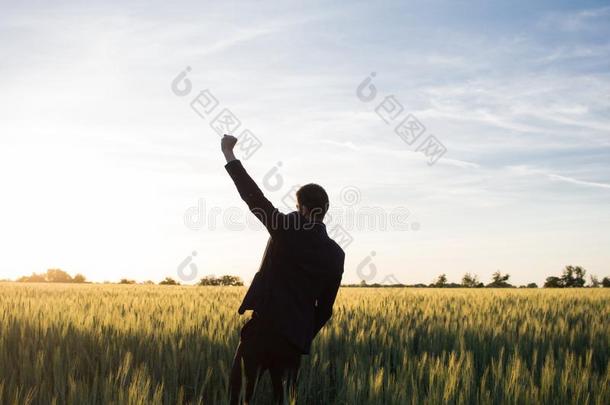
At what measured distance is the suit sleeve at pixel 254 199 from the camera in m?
3.25

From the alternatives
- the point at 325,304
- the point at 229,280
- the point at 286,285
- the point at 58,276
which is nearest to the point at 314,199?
the point at 286,285

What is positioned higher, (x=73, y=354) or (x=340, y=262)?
(x=340, y=262)

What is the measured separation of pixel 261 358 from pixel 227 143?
1322 mm

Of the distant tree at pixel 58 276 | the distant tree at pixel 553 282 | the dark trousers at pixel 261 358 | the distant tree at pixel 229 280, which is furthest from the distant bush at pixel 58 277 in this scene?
the dark trousers at pixel 261 358

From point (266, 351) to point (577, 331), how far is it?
185 inches

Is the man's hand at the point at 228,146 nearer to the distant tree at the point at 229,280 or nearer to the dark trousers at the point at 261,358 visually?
the dark trousers at the point at 261,358

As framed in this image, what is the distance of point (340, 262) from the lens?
141 inches

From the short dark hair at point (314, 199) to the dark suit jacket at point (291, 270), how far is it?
7 cm

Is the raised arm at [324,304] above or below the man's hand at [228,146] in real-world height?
below

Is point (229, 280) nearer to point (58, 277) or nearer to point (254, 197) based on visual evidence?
point (58, 277)

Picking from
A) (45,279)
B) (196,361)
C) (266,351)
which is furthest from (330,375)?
(45,279)

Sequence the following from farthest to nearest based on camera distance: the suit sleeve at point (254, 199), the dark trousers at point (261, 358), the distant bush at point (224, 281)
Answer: the distant bush at point (224, 281), the dark trousers at point (261, 358), the suit sleeve at point (254, 199)

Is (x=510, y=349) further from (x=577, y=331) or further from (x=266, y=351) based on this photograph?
(x=266, y=351)

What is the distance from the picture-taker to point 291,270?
3471 millimetres
